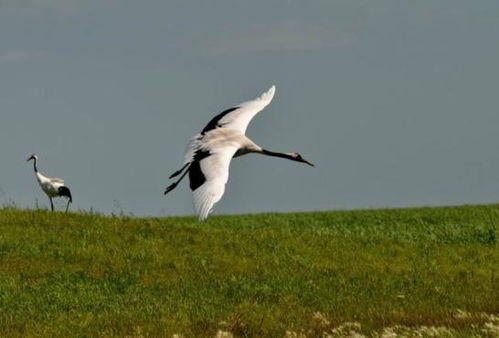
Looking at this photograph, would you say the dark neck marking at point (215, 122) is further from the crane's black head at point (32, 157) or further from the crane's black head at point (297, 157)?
the crane's black head at point (32, 157)

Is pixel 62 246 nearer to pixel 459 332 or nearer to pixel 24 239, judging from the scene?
pixel 24 239

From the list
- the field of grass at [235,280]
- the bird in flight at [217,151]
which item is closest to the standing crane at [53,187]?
the field of grass at [235,280]

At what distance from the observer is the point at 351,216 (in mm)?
35094

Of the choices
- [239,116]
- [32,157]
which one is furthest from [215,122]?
[32,157]

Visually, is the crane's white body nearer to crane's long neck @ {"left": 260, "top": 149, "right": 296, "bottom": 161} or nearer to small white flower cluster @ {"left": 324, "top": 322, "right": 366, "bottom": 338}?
crane's long neck @ {"left": 260, "top": 149, "right": 296, "bottom": 161}

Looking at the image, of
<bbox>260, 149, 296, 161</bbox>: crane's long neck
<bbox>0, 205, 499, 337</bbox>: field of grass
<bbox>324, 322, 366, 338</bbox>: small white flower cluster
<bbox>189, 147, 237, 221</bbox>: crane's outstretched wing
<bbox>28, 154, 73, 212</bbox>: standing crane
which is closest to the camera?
<bbox>324, 322, 366, 338</bbox>: small white flower cluster

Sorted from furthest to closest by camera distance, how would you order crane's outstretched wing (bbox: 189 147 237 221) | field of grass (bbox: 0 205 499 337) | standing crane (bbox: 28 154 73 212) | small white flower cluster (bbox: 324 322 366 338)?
standing crane (bbox: 28 154 73 212) → crane's outstretched wing (bbox: 189 147 237 221) → field of grass (bbox: 0 205 499 337) → small white flower cluster (bbox: 324 322 366 338)

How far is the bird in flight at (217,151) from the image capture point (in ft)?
43.5

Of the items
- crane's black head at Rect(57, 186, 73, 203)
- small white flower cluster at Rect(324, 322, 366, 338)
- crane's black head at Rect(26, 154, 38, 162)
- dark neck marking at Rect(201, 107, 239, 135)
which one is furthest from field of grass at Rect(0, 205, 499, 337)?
crane's black head at Rect(26, 154, 38, 162)

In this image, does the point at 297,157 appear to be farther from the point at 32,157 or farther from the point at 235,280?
the point at 32,157

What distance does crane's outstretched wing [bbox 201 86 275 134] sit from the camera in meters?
17.7

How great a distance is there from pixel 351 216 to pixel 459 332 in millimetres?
25325

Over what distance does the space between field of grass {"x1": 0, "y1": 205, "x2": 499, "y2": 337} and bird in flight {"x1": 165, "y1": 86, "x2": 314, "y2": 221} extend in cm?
164

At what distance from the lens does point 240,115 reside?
18.4 metres
